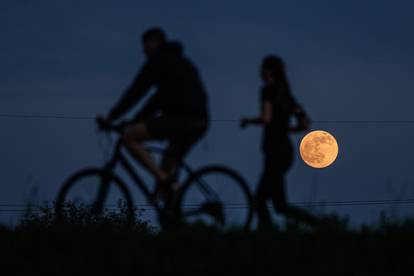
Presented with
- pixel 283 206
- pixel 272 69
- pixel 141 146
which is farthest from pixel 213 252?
pixel 272 69

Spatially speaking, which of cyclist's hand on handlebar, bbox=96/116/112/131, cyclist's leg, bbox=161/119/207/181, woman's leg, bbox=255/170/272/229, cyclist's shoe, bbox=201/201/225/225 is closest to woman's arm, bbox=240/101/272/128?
cyclist's leg, bbox=161/119/207/181

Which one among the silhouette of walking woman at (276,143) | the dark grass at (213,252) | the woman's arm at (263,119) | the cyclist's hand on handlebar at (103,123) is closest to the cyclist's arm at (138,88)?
the cyclist's hand on handlebar at (103,123)

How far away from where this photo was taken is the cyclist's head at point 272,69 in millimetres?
8047

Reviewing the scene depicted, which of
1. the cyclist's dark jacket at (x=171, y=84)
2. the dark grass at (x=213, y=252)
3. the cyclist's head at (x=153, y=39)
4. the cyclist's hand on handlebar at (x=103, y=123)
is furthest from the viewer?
the cyclist's hand on handlebar at (x=103, y=123)

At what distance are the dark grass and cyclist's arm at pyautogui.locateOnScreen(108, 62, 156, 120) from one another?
1.41 meters

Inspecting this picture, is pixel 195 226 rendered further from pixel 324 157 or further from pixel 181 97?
pixel 324 157

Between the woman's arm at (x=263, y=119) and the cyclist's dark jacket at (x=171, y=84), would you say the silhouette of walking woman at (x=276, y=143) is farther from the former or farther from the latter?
the cyclist's dark jacket at (x=171, y=84)

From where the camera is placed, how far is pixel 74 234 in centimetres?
771

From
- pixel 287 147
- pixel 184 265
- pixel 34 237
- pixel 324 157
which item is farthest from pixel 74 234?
pixel 324 157

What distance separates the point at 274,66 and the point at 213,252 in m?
2.38

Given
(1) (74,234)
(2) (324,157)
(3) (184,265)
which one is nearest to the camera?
(3) (184,265)

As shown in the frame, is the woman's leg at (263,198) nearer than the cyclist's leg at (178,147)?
No

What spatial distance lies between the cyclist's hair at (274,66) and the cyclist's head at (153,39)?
1184mm

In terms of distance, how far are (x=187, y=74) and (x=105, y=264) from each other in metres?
2.27
